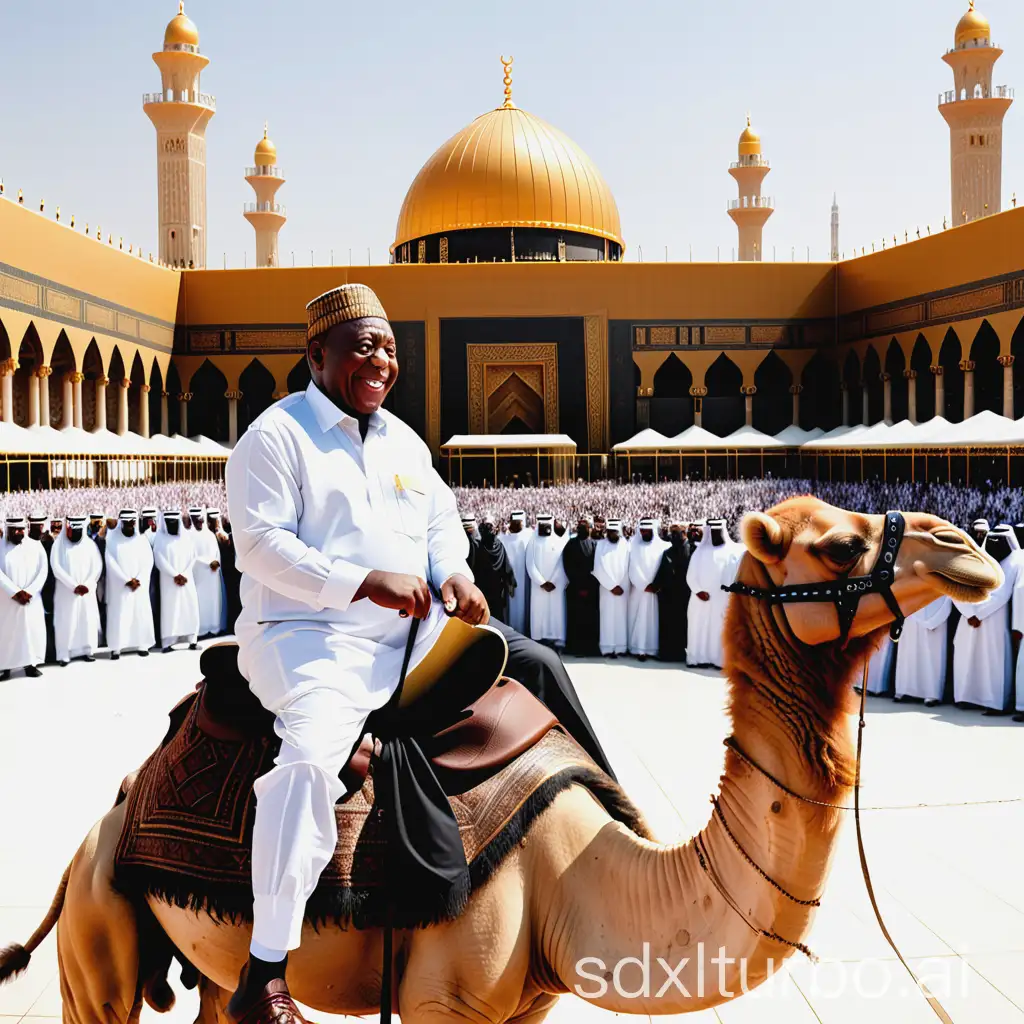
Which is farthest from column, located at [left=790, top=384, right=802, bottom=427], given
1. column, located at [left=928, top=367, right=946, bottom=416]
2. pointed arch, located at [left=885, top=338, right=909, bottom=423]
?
column, located at [left=928, top=367, right=946, bottom=416]

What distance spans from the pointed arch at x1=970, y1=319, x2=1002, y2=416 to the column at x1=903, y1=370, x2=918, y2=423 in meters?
1.43

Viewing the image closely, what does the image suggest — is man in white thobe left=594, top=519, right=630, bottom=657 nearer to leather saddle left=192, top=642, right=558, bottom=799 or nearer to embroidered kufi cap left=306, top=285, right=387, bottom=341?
leather saddle left=192, top=642, right=558, bottom=799

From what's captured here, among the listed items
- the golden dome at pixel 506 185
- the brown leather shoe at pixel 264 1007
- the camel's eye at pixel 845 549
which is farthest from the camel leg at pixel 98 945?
the golden dome at pixel 506 185

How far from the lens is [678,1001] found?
207 centimetres

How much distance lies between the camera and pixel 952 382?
26.2 metres

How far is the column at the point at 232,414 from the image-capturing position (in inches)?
1115

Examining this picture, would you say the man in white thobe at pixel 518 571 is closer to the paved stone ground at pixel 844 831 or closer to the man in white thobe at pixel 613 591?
the man in white thobe at pixel 613 591

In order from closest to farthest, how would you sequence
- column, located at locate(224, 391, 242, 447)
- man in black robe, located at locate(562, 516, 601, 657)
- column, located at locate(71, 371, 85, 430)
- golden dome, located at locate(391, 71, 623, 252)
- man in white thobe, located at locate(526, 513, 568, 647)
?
man in black robe, located at locate(562, 516, 601, 657) → man in white thobe, located at locate(526, 513, 568, 647) → column, located at locate(71, 371, 85, 430) → column, located at locate(224, 391, 242, 447) → golden dome, located at locate(391, 71, 623, 252)

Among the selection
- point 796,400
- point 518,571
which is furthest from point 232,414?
point 518,571

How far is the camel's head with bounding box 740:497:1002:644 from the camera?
1837mm

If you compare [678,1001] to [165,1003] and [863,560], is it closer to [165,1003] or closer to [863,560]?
[863,560]

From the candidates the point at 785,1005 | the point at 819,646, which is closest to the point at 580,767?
the point at 819,646

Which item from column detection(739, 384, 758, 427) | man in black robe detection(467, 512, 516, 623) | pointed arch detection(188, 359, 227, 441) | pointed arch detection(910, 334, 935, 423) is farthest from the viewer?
pointed arch detection(188, 359, 227, 441)

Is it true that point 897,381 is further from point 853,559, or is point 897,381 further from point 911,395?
point 853,559
